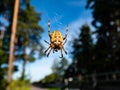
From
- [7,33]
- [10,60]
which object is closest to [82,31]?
[7,33]

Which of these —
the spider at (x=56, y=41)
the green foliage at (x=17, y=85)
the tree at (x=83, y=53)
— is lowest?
the spider at (x=56, y=41)

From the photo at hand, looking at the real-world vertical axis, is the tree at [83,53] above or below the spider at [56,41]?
above

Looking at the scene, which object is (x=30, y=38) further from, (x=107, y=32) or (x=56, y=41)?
(x=56, y=41)

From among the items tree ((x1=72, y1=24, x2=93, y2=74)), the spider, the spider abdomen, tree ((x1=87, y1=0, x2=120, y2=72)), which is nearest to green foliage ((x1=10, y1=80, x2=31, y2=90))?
tree ((x1=87, y1=0, x2=120, y2=72))

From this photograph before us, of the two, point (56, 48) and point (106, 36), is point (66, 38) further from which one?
point (106, 36)

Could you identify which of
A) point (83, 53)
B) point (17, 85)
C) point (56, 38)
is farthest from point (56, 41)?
point (83, 53)

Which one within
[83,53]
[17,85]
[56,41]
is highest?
[83,53]

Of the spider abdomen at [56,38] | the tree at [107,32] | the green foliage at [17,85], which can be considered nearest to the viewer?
the spider abdomen at [56,38]

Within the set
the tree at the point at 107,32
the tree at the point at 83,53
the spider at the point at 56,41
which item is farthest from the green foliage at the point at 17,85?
the tree at the point at 83,53

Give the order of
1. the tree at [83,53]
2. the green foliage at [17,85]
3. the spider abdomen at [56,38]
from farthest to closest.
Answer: the tree at [83,53]
the green foliage at [17,85]
the spider abdomen at [56,38]

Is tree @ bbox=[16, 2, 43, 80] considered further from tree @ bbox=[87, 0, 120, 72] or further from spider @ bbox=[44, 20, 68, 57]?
spider @ bbox=[44, 20, 68, 57]

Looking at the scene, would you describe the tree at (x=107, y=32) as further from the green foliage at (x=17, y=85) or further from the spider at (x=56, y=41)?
the spider at (x=56, y=41)
